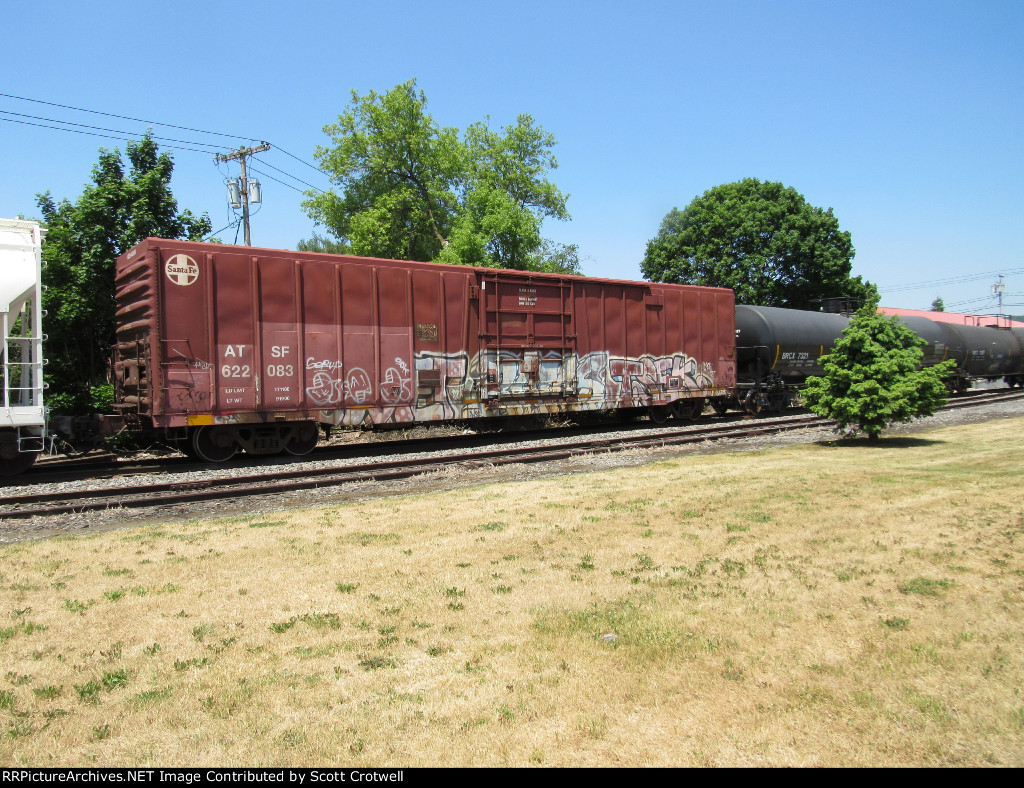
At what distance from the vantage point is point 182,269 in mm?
12172

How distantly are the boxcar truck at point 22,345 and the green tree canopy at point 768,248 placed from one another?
37.2 metres

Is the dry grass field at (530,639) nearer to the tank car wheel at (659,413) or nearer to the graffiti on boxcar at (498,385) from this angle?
the graffiti on boxcar at (498,385)

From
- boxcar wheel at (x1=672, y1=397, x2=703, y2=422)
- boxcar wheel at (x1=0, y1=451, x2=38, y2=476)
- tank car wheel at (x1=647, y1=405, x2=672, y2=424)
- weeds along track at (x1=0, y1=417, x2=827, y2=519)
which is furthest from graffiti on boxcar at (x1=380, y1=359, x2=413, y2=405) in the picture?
boxcar wheel at (x1=672, y1=397, x2=703, y2=422)

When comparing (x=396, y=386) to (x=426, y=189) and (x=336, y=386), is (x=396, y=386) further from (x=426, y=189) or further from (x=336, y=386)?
(x=426, y=189)

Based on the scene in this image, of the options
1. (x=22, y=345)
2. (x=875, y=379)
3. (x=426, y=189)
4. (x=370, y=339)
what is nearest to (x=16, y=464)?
(x=22, y=345)

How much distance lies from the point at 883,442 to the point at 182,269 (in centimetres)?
1414

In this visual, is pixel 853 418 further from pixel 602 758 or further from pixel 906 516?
pixel 602 758

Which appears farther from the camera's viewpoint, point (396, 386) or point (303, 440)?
point (396, 386)

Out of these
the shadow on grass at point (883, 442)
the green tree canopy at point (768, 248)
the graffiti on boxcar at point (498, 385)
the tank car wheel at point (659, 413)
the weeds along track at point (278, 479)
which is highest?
the green tree canopy at point (768, 248)

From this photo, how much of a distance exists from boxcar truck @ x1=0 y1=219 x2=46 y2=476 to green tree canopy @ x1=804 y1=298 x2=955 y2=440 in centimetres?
1433

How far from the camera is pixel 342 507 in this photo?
348 inches

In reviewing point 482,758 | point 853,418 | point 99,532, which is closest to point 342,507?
point 99,532

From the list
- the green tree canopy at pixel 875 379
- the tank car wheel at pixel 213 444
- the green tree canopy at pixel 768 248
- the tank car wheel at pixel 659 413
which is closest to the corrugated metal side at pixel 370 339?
the tank car wheel at pixel 213 444

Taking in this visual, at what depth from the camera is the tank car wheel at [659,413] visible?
19.8m
